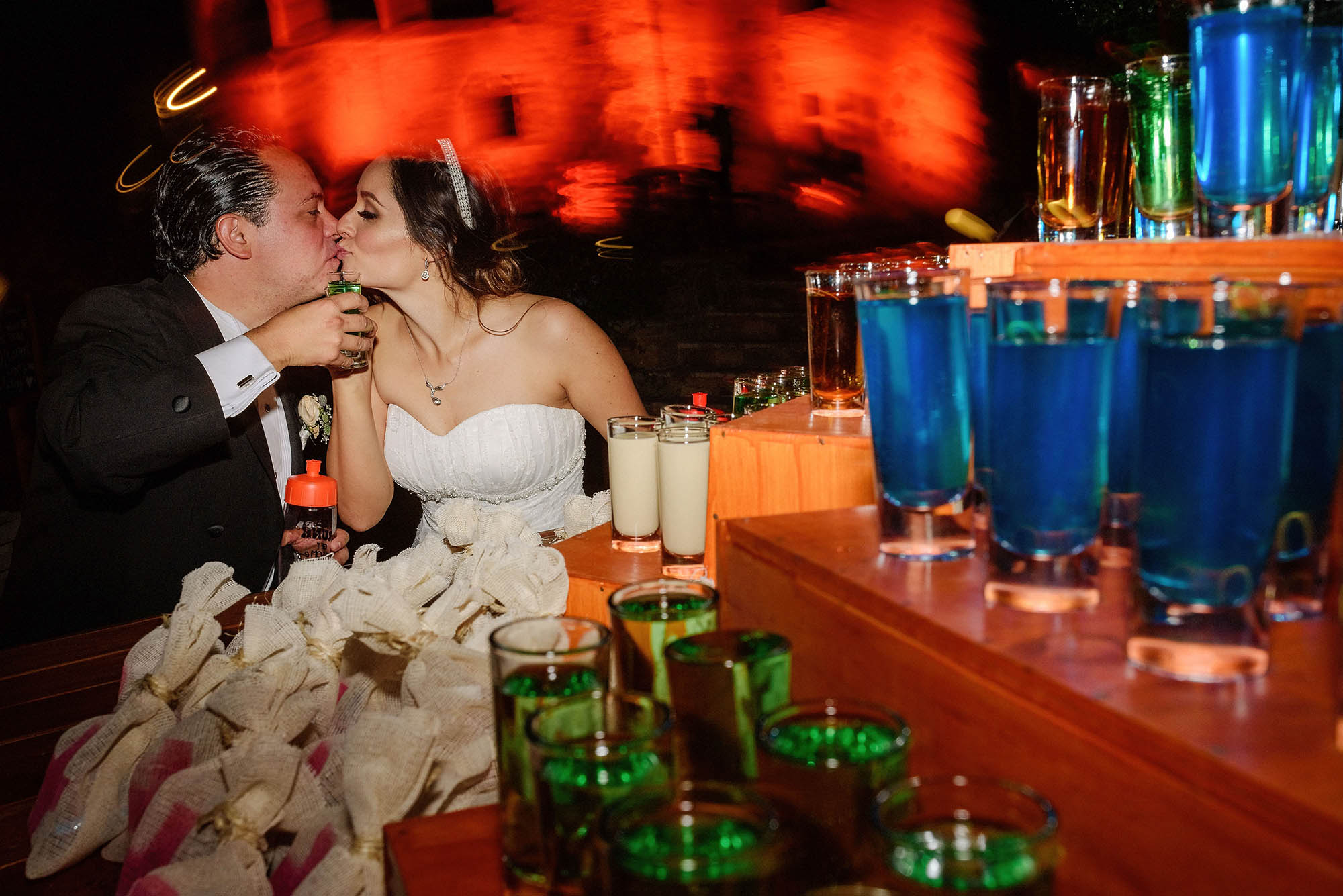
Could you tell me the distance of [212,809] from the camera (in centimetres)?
82

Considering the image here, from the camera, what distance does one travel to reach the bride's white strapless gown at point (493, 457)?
3055 mm

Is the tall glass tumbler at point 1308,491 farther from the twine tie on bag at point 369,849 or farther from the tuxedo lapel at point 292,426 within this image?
the tuxedo lapel at point 292,426

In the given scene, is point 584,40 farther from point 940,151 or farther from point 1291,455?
point 1291,455

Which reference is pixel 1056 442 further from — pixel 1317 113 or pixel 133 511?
pixel 133 511

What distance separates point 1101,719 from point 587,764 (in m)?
0.26

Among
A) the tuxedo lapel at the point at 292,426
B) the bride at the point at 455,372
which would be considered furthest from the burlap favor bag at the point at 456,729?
the tuxedo lapel at the point at 292,426

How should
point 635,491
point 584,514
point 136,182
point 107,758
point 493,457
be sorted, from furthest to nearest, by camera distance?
1. point 136,182
2. point 493,457
3. point 584,514
4. point 635,491
5. point 107,758

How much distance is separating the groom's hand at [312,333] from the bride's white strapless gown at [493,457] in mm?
626

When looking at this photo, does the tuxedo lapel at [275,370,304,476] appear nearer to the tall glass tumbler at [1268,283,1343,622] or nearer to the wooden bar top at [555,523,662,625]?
the wooden bar top at [555,523,662,625]

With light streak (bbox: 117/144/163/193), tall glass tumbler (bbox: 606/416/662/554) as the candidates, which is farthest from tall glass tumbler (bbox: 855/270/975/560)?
light streak (bbox: 117/144/163/193)

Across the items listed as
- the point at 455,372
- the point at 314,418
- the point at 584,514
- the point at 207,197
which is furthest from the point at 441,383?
the point at 584,514

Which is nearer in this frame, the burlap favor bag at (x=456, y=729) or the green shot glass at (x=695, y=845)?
the green shot glass at (x=695, y=845)

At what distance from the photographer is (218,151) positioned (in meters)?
2.87

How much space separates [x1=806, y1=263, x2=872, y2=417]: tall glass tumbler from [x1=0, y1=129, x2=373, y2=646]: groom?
1.42m
